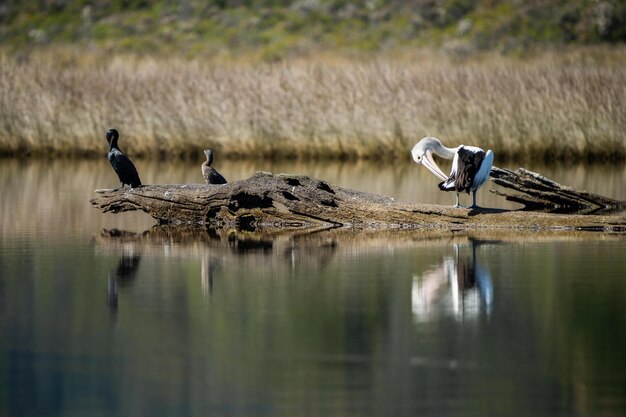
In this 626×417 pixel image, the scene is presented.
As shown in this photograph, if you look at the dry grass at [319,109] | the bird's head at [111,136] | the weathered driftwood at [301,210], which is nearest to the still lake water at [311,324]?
the weathered driftwood at [301,210]

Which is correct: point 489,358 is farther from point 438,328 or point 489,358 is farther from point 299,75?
point 299,75

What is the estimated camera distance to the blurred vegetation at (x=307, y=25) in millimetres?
52938

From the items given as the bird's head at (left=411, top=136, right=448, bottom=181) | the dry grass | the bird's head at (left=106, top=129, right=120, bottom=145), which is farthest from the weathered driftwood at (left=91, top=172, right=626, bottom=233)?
the dry grass

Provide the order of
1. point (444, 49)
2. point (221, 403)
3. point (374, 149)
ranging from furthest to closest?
point (444, 49) < point (374, 149) < point (221, 403)

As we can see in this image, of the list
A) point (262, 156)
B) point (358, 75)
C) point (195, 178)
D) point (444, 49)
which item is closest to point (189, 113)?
point (262, 156)

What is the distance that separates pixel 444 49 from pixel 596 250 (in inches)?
1512

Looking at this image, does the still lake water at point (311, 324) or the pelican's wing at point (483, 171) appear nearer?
the still lake water at point (311, 324)

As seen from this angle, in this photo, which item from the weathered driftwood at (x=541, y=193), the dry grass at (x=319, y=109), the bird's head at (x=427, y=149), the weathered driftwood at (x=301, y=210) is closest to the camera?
the weathered driftwood at (x=301, y=210)

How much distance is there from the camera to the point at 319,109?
85.8 feet

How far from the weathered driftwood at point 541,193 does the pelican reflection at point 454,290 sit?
8.35ft

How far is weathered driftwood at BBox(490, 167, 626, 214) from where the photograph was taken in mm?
14320

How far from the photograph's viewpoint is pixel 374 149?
1037 inches

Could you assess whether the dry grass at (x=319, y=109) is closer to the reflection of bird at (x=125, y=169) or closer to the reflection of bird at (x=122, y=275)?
the reflection of bird at (x=125, y=169)

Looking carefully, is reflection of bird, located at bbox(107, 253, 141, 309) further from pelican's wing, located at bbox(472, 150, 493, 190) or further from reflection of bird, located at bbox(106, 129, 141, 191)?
pelican's wing, located at bbox(472, 150, 493, 190)
